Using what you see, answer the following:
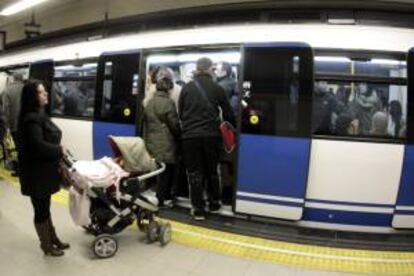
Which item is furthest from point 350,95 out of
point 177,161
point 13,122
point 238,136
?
point 13,122

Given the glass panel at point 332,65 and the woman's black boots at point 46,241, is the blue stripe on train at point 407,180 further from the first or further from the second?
the woman's black boots at point 46,241

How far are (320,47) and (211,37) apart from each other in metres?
1.21

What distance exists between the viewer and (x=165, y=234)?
3.61m

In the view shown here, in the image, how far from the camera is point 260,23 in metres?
4.29

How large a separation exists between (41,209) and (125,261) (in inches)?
31.3

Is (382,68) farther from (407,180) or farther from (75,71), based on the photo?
(75,71)

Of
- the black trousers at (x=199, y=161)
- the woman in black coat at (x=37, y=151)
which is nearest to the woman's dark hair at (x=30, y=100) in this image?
the woman in black coat at (x=37, y=151)

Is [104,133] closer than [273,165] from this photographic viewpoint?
No

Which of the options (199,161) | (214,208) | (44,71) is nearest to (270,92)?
(199,161)

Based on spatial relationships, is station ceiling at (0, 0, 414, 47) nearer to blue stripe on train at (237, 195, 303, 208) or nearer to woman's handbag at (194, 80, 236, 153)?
woman's handbag at (194, 80, 236, 153)

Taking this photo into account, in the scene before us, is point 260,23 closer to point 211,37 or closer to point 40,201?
point 211,37

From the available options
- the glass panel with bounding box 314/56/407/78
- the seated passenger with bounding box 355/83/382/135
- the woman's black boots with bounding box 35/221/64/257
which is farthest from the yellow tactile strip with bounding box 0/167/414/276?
the glass panel with bounding box 314/56/407/78

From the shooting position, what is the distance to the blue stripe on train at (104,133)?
5.25 metres

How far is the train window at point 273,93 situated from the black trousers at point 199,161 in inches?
15.0
